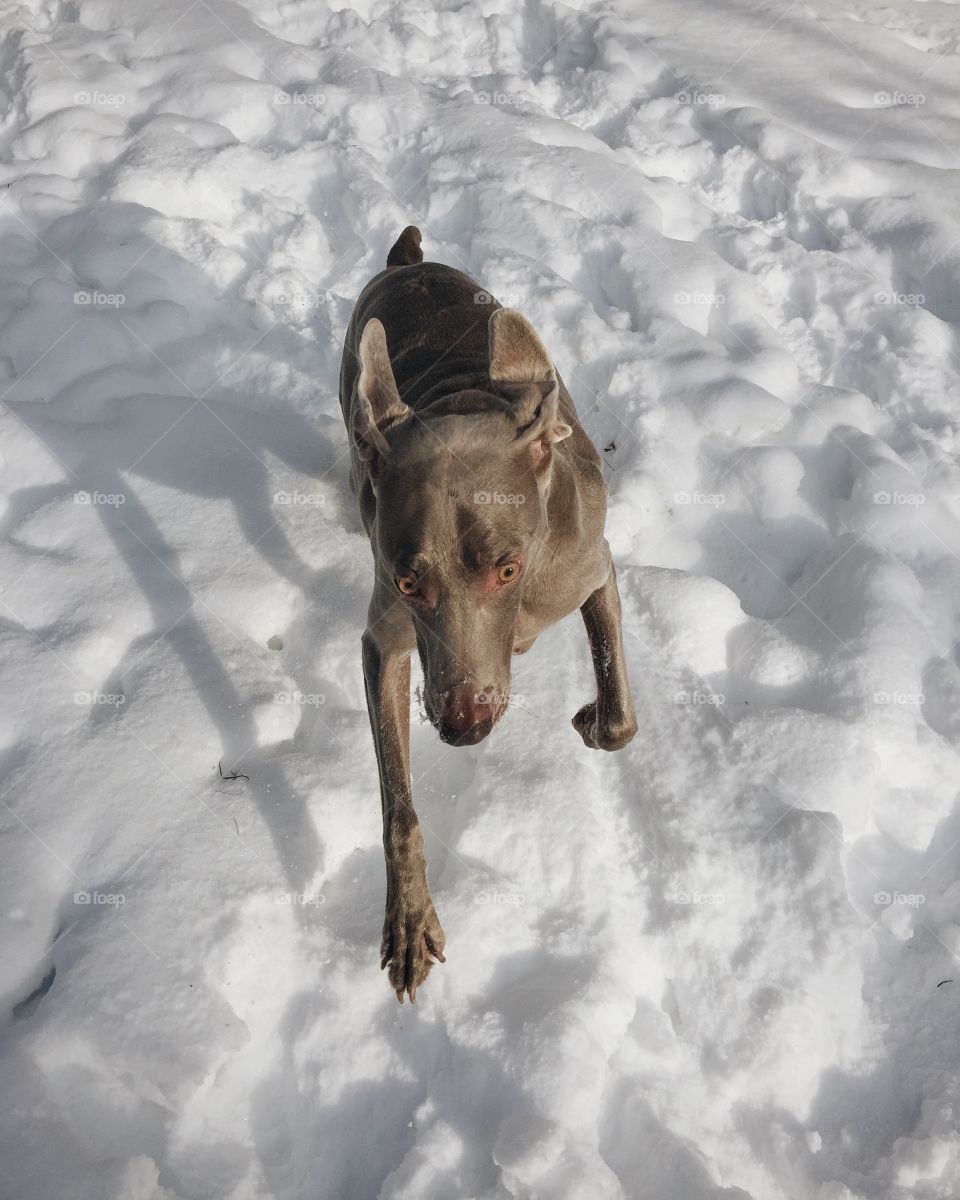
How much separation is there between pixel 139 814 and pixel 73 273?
3.22 metres

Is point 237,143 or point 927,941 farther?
point 237,143

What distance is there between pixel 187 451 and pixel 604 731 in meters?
2.32

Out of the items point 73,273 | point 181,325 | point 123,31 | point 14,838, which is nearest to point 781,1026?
point 14,838

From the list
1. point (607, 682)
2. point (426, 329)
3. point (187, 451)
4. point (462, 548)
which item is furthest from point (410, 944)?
point (187, 451)

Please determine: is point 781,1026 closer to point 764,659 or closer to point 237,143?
point 764,659

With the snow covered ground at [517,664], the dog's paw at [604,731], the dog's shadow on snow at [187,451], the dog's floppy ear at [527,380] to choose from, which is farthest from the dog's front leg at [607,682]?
the dog's shadow on snow at [187,451]

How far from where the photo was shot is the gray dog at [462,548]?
8.29 ft

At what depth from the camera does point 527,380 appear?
2.99 metres

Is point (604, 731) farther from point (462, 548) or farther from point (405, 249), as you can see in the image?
point (405, 249)

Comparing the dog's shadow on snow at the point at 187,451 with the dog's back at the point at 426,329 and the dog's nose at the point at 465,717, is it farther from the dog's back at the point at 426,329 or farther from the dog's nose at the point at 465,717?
the dog's nose at the point at 465,717

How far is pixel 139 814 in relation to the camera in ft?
10.6

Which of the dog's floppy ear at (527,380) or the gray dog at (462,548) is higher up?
the dog's floppy ear at (527,380)

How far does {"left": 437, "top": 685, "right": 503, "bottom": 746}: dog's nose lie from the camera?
8.18 feet

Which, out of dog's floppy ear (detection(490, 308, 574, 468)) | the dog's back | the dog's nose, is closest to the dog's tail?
the dog's back
